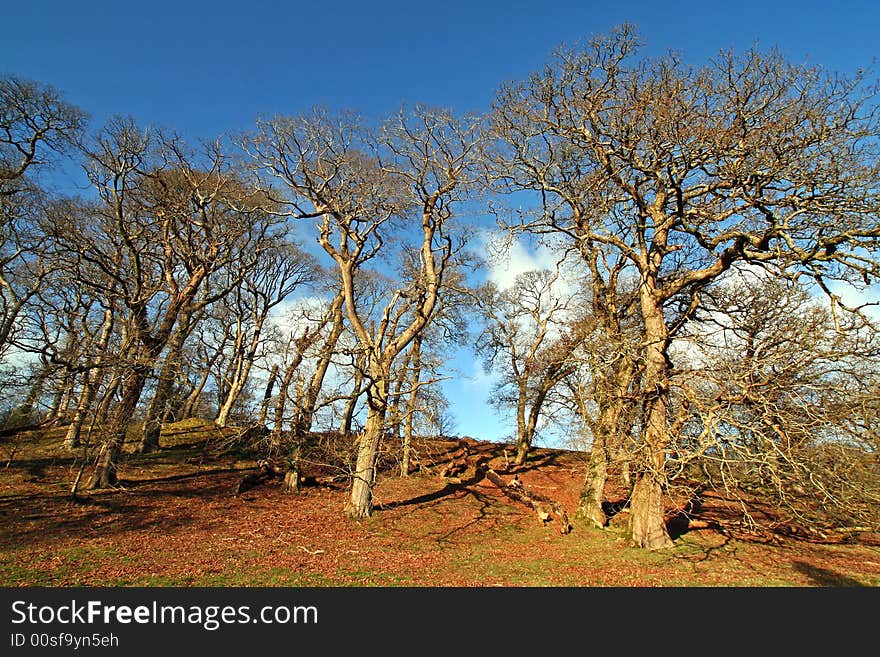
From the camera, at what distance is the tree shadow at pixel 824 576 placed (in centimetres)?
991

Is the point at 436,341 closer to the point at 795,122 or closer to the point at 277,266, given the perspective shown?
the point at 277,266

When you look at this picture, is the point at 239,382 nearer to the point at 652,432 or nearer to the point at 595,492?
the point at 595,492

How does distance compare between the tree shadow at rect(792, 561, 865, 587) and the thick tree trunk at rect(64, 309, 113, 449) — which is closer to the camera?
the tree shadow at rect(792, 561, 865, 587)

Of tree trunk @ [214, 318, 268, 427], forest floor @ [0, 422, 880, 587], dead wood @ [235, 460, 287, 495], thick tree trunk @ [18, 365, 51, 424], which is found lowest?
forest floor @ [0, 422, 880, 587]

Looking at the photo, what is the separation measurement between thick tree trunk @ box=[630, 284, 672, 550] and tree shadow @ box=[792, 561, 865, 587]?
285 centimetres

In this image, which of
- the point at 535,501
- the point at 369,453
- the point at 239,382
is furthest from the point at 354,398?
the point at 239,382

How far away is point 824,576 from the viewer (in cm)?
1050

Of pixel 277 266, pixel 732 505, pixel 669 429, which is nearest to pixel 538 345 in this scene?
pixel 732 505

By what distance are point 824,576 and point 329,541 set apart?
11610mm

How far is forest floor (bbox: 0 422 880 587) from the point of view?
924cm

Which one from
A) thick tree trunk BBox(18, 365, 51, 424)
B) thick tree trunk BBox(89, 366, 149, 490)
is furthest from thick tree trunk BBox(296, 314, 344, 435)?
thick tree trunk BBox(18, 365, 51, 424)

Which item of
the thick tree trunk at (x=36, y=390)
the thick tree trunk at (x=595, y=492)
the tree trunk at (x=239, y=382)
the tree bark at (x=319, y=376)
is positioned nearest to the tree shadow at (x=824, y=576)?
the thick tree trunk at (x=595, y=492)

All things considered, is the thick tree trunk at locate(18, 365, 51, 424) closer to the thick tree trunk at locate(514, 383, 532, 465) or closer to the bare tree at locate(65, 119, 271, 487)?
the bare tree at locate(65, 119, 271, 487)

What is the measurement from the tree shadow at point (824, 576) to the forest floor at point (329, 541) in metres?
0.05
